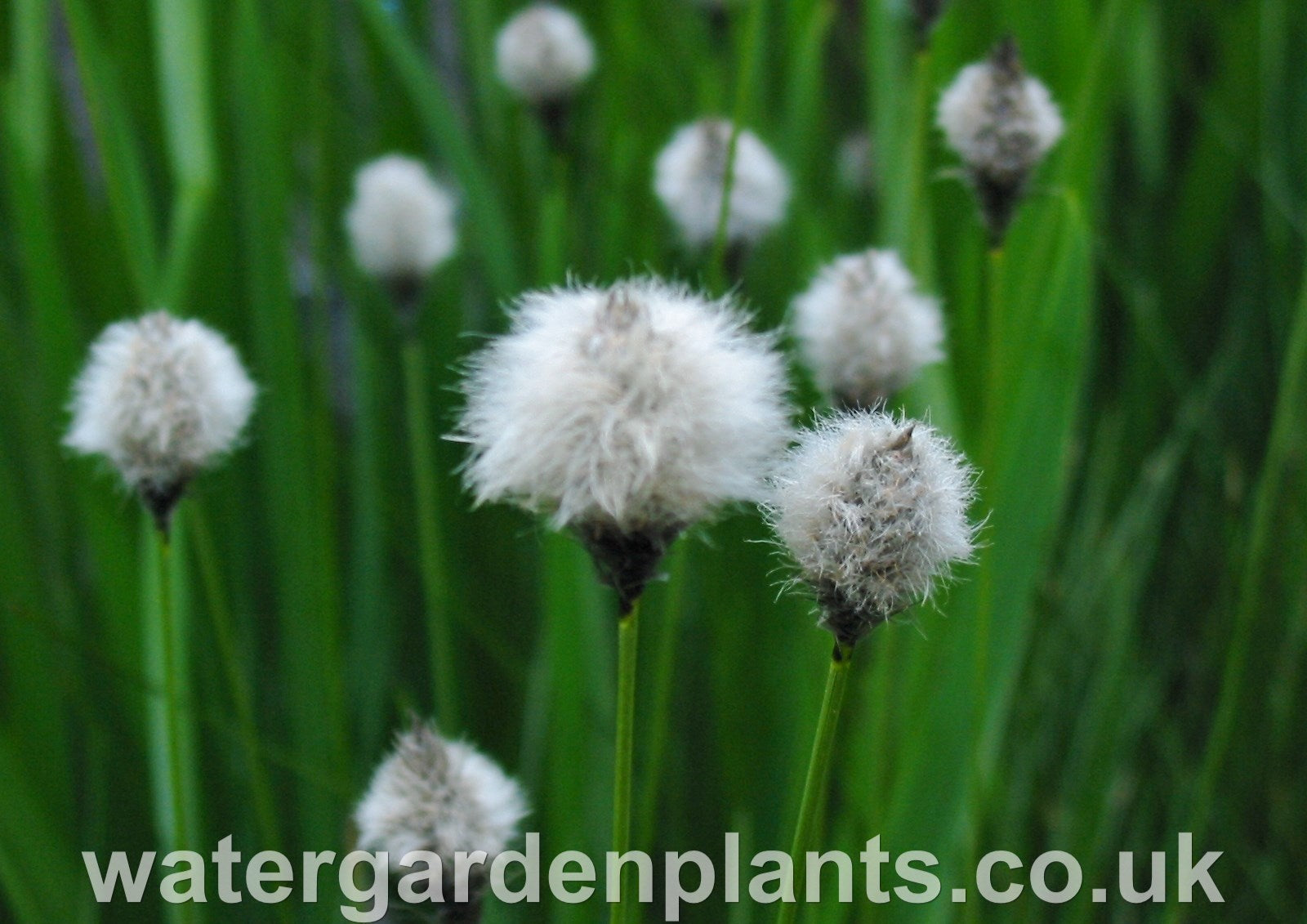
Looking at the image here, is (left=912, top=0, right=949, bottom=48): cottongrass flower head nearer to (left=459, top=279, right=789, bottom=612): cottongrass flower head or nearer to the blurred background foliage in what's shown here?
the blurred background foliage

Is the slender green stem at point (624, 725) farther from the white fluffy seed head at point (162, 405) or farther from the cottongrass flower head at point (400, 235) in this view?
the cottongrass flower head at point (400, 235)

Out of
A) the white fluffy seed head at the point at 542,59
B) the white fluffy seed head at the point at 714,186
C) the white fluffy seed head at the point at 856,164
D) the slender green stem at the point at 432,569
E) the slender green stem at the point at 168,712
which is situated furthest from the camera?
the white fluffy seed head at the point at 856,164

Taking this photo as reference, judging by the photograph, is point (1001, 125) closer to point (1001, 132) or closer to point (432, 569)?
point (1001, 132)

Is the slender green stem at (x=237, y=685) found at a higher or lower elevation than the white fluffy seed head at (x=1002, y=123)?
lower

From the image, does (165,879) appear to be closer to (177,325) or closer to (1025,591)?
(177,325)

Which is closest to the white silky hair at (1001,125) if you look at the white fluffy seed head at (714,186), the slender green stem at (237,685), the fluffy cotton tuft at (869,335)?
the fluffy cotton tuft at (869,335)

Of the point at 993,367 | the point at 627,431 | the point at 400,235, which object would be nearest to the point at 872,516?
the point at 627,431
